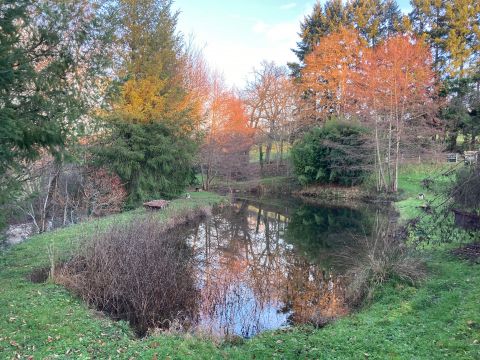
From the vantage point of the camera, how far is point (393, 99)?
24.6 metres

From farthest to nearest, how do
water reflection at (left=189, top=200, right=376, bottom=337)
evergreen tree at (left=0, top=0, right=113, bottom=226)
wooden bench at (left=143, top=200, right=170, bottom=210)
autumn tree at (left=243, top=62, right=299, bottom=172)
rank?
autumn tree at (left=243, top=62, right=299, bottom=172)
wooden bench at (left=143, top=200, right=170, bottom=210)
water reflection at (left=189, top=200, right=376, bottom=337)
evergreen tree at (left=0, top=0, right=113, bottom=226)

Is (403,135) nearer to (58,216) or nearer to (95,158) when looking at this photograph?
(95,158)

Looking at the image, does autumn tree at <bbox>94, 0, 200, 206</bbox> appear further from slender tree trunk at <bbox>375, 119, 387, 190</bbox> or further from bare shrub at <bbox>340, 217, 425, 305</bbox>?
bare shrub at <bbox>340, 217, 425, 305</bbox>

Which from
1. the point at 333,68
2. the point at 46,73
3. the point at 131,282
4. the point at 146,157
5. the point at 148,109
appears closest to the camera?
the point at 46,73

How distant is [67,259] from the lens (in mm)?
9242

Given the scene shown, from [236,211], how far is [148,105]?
29.3 ft

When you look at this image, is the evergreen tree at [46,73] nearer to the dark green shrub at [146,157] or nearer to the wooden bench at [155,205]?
the wooden bench at [155,205]

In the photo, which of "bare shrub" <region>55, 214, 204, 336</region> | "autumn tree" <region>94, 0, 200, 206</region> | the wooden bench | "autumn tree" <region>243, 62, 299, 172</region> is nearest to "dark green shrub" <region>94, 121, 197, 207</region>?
"autumn tree" <region>94, 0, 200, 206</region>

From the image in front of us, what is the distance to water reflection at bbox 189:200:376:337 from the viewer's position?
8.24 meters

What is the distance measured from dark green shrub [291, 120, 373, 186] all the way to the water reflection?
→ 6.62 metres

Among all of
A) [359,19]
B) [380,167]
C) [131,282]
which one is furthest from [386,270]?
[359,19]

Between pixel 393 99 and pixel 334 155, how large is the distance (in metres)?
5.97

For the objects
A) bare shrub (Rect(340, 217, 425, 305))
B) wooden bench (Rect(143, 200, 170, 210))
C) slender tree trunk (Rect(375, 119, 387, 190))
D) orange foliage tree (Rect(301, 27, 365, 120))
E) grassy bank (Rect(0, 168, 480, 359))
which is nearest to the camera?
grassy bank (Rect(0, 168, 480, 359))

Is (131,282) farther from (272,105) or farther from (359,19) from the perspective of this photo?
(359,19)
